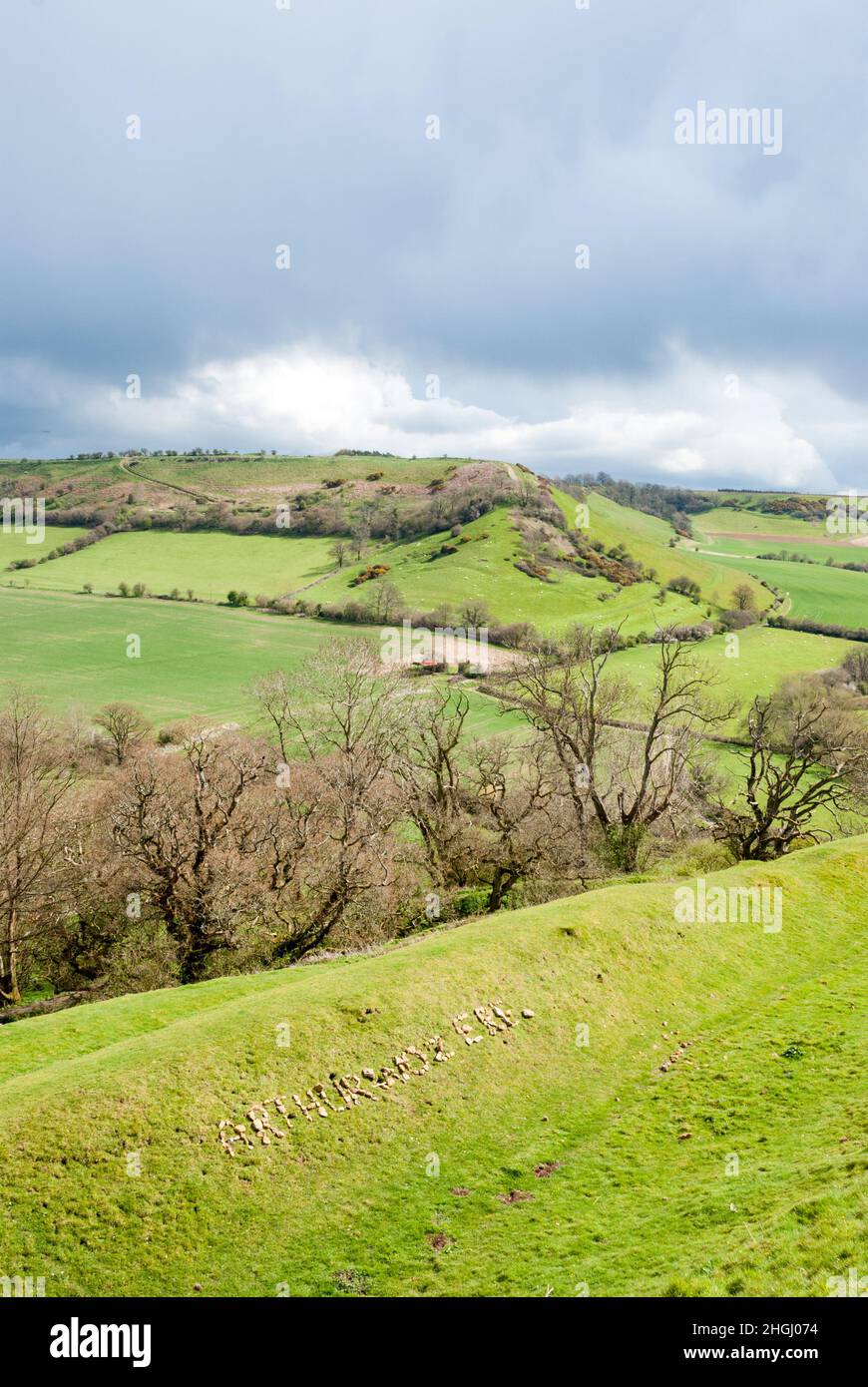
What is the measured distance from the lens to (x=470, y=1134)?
65.9ft

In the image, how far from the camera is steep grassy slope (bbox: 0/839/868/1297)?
49.7 feet

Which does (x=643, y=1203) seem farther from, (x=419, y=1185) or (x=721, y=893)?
(x=721, y=893)

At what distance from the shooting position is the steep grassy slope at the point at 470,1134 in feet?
49.7

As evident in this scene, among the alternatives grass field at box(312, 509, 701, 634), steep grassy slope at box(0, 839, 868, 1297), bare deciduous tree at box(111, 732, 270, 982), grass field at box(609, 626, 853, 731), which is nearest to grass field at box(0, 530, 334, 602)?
grass field at box(312, 509, 701, 634)

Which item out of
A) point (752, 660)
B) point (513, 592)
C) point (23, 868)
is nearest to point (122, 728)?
point (23, 868)

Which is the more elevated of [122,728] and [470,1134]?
[122,728]

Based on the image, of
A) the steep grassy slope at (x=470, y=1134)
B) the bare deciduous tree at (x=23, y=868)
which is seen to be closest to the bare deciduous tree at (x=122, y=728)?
the bare deciduous tree at (x=23, y=868)

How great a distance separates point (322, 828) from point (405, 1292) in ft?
124

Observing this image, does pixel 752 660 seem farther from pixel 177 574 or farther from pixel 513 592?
pixel 177 574

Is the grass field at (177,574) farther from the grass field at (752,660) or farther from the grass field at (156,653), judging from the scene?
the grass field at (752,660)

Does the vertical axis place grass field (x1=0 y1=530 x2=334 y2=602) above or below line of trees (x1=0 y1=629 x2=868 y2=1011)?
above

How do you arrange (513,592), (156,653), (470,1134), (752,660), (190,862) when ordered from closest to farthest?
(470,1134) < (190,862) < (156,653) < (752,660) < (513,592)

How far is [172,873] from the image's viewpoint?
41125 mm

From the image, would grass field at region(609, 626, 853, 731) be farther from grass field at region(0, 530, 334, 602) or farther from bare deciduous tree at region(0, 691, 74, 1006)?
grass field at region(0, 530, 334, 602)
